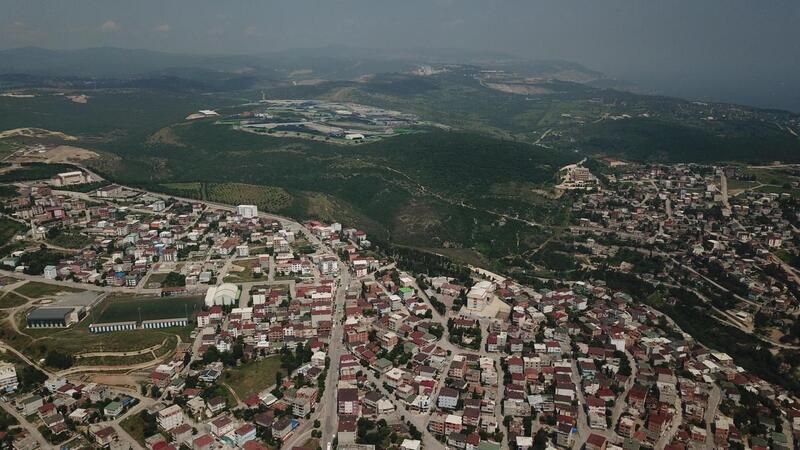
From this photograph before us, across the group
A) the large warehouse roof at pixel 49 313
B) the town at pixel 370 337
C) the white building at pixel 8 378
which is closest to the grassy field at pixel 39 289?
the town at pixel 370 337

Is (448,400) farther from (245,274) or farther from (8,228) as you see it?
(8,228)

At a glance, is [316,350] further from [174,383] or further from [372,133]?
[372,133]

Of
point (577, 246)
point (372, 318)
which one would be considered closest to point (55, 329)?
point (372, 318)

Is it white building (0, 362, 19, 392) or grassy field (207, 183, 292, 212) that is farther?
grassy field (207, 183, 292, 212)

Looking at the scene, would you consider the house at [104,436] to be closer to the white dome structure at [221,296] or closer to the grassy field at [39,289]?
the white dome structure at [221,296]

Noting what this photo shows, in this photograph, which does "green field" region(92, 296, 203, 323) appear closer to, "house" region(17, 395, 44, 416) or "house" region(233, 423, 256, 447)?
"house" region(17, 395, 44, 416)

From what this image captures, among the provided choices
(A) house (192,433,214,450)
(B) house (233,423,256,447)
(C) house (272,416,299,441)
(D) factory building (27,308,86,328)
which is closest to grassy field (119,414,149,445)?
(A) house (192,433,214,450)

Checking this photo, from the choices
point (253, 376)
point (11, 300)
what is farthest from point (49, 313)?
point (253, 376)
